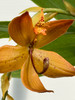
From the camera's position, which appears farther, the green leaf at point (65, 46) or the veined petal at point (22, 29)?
the green leaf at point (65, 46)

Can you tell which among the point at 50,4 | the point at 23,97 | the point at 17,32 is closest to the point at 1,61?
the point at 17,32

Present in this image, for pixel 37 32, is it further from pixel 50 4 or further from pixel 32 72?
pixel 50 4

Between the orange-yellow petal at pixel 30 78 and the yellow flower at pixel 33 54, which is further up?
the yellow flower at pixel 33 54

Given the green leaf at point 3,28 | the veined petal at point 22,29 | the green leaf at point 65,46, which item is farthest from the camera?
the green leaf at point 65,46

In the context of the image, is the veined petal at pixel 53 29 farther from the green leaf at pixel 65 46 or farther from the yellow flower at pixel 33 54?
the green leaf at pixel 65 46

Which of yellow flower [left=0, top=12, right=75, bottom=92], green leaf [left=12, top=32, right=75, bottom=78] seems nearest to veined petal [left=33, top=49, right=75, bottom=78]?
yellow flower [left=0, top=12, right=75, bottom=92]

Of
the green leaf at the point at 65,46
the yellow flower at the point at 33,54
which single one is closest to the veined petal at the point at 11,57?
the yellow flower at the point at 33,54

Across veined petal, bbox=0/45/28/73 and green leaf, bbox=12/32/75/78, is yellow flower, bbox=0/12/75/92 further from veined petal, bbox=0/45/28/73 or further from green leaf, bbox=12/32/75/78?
green leaf, bbox=12/32/75/78
